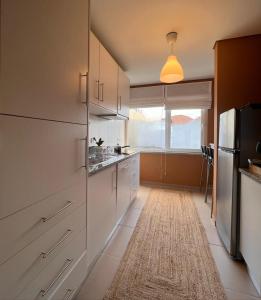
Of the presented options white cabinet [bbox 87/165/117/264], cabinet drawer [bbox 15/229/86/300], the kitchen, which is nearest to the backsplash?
the kitchen

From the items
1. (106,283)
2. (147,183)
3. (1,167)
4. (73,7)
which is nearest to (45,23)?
(73,7)

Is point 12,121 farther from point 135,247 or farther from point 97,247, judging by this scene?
point 135,247

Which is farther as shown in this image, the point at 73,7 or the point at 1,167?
the point at 73,7

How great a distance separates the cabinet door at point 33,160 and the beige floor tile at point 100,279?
2.77ft

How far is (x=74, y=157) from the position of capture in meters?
1.14

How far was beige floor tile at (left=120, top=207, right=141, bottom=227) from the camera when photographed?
2355mm

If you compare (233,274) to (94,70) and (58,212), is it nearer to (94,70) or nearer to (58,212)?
(58,212)

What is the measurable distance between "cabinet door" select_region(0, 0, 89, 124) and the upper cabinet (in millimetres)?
570

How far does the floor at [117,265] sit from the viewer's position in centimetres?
130

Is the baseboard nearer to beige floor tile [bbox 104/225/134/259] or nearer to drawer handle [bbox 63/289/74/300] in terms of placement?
beige floor tile [bbox 104/225/134/259]

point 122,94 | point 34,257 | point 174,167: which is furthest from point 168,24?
point 174,167

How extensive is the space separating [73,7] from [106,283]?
6.31ft

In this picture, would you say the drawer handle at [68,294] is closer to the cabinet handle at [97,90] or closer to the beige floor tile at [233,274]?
the beige floor tile at [233,274]

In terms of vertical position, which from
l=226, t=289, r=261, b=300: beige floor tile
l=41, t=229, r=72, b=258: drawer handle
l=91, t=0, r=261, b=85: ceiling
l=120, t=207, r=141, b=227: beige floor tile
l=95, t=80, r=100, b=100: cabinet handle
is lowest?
l=226, t=289, r=261, b=300: beige floor tile
